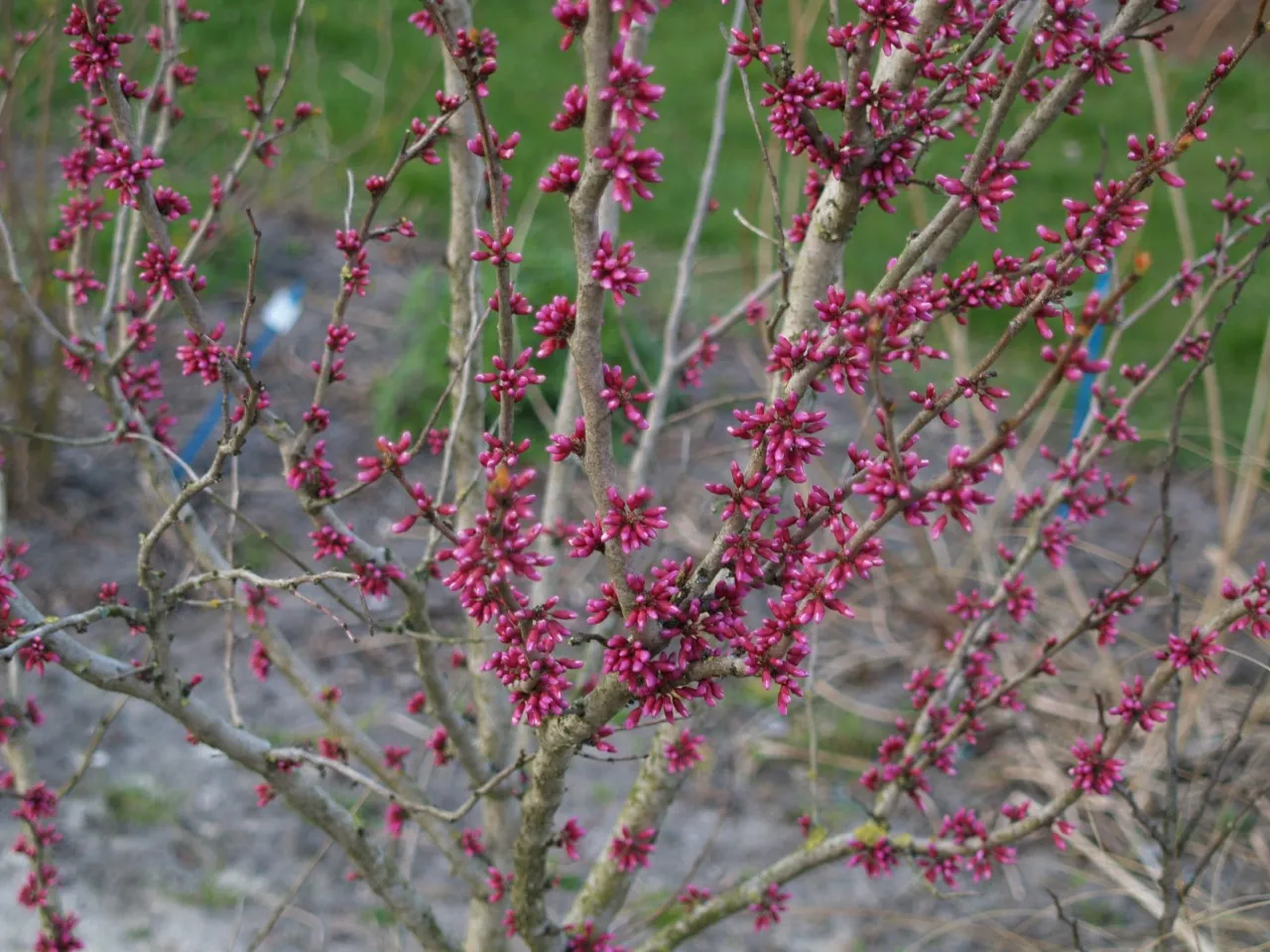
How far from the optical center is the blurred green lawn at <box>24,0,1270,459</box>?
6536 millimetres

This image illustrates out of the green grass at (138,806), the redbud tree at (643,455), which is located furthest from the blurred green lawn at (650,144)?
the redbud tree at (643,455)

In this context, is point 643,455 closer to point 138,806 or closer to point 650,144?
point 138,806

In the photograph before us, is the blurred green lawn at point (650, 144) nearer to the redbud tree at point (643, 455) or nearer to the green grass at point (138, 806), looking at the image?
the green grass at point (138, 806)

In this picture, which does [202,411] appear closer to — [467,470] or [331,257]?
[331,257]

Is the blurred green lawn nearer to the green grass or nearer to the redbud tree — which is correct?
the green grass

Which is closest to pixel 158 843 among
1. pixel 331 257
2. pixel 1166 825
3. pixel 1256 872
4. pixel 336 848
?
pixel 336 848

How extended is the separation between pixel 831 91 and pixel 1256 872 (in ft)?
11.0

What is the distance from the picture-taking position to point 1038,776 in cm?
393

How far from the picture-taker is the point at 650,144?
25.5 ft

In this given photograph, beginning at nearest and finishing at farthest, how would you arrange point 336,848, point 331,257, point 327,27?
point 336,848 → point 331,257 → point 327,27

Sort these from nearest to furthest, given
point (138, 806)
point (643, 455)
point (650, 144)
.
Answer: point (643, 455) < point (138, 806) < point (650, 144)

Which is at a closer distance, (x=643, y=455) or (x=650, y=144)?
(x=643, y=455)

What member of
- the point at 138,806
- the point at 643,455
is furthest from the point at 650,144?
the point at 138,806

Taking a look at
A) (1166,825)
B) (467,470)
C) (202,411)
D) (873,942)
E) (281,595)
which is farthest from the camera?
(202,411)
